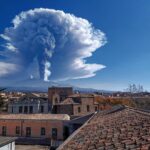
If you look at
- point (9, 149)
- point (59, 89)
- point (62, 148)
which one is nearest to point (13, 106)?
point (59, 89)

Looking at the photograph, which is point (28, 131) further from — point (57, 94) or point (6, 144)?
point (6, 144)

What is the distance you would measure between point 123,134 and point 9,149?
11.4 metres

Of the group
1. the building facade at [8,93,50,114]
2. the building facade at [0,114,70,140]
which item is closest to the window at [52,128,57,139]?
the building facade at [0,114,70,140]

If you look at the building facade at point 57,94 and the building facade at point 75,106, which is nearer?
the building facade at point 75,106

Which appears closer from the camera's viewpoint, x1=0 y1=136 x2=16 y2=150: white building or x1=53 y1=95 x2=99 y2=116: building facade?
x1=0 y1=136 x2=16 y2=150: white building

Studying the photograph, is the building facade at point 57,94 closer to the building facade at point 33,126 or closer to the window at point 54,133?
the building facade at point 33,126

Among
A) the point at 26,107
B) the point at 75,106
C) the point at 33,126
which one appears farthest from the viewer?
the point at 26,107

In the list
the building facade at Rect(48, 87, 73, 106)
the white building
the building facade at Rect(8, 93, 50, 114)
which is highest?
the building facade at Rect(48, 87, 73, 106)

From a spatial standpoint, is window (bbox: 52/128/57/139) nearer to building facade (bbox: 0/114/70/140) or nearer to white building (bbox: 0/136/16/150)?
building facade (bbox: 0/114/70/140)

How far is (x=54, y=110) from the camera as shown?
5134 cm

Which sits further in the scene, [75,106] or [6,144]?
[75,106]

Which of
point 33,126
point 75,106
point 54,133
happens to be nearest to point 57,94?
point 75,106

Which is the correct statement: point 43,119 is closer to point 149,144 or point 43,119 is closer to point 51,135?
point 51,135

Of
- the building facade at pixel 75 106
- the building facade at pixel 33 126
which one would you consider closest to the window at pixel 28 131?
the building facade at pixel 33 126
